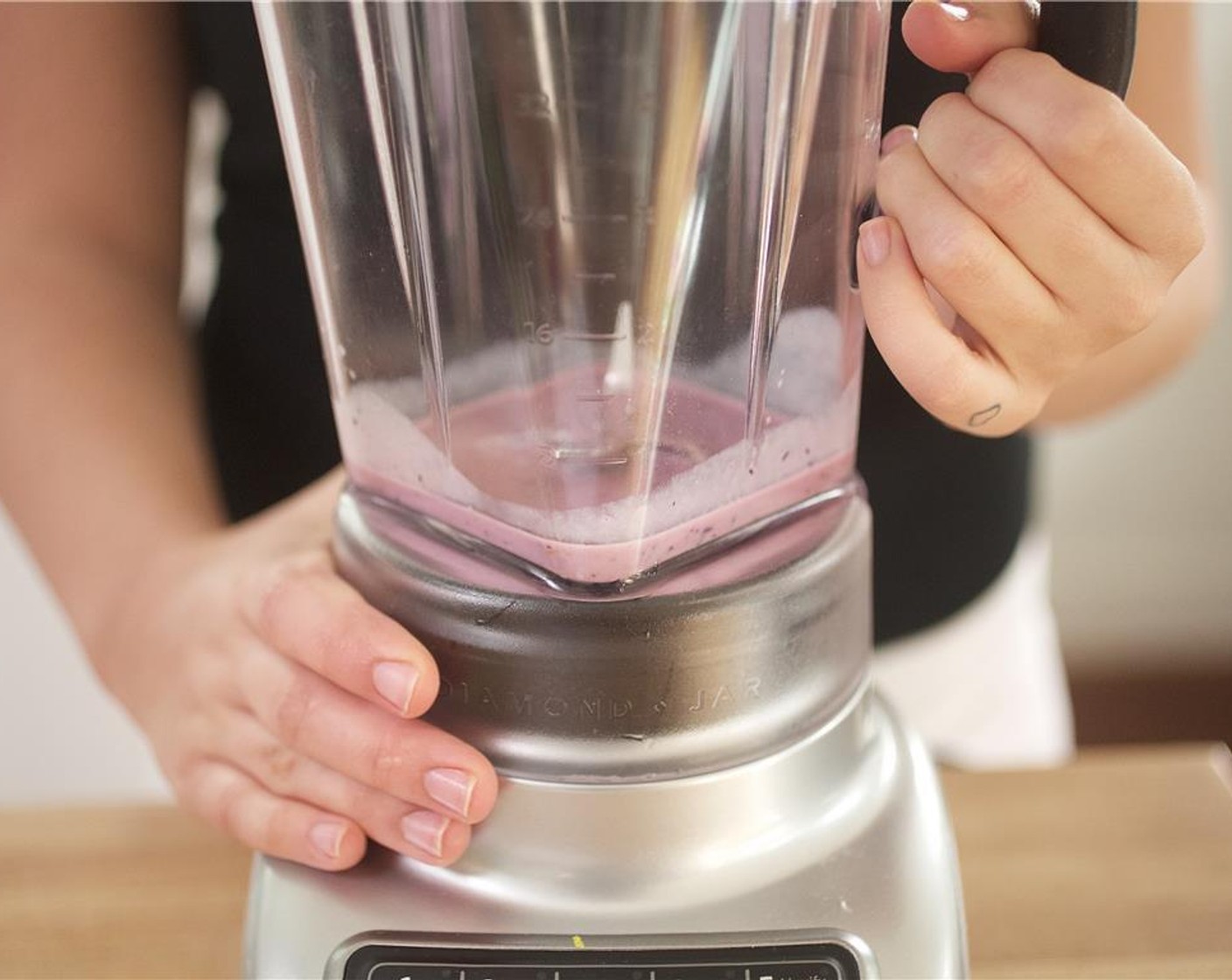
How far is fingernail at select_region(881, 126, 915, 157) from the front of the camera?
0.38 metres

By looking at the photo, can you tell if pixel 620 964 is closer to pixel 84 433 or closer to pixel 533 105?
pixel 533 105

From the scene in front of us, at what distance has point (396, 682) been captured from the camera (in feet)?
1.32

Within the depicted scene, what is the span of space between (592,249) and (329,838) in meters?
0.20

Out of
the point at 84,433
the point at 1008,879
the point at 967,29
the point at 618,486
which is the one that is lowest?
the point at 1008,879

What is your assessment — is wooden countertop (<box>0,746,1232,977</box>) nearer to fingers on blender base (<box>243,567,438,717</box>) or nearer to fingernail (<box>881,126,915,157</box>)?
fingers on blender base (<box>243,567,438,717</box>)

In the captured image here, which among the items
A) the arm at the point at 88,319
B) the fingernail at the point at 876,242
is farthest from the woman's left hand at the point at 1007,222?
the arm at the point at 88,319

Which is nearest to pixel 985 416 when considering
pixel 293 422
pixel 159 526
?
pixel 159 526

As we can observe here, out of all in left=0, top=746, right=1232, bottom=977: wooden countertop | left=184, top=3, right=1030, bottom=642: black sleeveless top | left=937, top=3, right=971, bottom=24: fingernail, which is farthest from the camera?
left=184, top=3, right=1030, bottom=642: black sleeveless top

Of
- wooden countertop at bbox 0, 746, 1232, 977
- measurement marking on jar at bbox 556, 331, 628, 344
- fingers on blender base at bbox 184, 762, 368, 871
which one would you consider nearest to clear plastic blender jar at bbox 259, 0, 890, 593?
measurement marking on jar at bbox 556, 331, 628, 344

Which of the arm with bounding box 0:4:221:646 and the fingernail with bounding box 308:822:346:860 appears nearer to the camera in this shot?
the fingernail with bounding box 308:822:346:860

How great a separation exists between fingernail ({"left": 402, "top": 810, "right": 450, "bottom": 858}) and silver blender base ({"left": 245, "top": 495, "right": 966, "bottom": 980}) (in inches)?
0.5

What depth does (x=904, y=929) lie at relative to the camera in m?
0.40

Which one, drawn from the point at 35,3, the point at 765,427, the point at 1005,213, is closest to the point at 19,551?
the point at 35,3

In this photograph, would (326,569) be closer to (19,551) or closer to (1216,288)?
(1216,288)
